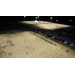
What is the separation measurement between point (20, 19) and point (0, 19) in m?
16.5

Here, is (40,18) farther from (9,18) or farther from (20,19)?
(9,18)

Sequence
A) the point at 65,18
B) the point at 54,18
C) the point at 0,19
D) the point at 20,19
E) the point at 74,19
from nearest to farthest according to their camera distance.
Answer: the point at 0,19, the point at 74,19, the point at 65,18, the point at 20,19, the point at 54,18

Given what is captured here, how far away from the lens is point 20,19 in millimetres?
57188

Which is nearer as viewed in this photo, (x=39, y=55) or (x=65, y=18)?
(x=39, y=55)

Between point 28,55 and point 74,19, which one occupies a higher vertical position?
point 74,19

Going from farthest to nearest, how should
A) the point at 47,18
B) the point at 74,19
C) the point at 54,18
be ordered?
the point at 47,18, the point at 54,18, the point at 74,19

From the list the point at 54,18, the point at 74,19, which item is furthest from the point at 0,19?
the point at 74,19

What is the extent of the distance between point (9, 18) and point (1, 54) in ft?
149

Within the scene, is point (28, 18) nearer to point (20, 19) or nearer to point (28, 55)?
point (20, 19)

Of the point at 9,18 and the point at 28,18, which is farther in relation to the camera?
the point at 28,18

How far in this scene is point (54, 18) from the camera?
61.2 m

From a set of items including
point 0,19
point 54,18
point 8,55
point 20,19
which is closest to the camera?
point 8,55

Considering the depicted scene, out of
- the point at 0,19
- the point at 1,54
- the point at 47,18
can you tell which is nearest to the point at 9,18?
the point at 0,19

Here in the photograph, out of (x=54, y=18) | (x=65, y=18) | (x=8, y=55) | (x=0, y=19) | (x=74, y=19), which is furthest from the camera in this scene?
(x=54, y=18)
